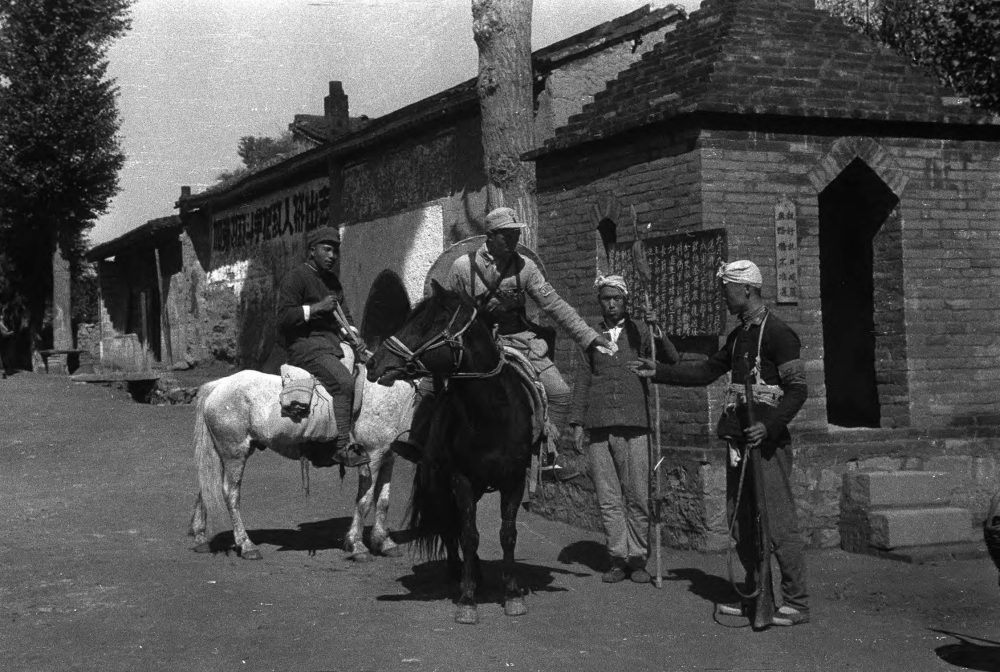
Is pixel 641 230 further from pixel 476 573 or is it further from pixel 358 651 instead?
pixel 358 651

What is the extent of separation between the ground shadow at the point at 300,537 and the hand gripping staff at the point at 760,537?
156 inches

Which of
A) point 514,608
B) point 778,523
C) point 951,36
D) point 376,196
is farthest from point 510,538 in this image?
point 951,36

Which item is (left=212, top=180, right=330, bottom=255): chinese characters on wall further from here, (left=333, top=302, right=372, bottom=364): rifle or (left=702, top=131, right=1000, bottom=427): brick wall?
(left=702, top=131, right=1000, bottom=427): brick wall

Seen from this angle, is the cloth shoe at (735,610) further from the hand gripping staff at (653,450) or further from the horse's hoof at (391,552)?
the horse's hoof at (391,552)

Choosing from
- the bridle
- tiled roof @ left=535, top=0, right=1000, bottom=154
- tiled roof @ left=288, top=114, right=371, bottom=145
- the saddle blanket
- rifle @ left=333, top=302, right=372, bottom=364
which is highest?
tiled roof @ left=288, top=114, right=371, bottom=145

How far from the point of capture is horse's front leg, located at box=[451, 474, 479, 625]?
736cm

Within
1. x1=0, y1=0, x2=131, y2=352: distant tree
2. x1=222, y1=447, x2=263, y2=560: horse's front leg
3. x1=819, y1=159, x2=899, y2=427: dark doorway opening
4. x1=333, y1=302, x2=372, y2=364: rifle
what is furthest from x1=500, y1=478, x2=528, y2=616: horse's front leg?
x1=0, y1=0, x2=131, y2=352: distant tree

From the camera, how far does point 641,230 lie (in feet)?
34.2

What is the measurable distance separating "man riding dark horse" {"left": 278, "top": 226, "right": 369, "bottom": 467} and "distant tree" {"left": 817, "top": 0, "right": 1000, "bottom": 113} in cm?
987

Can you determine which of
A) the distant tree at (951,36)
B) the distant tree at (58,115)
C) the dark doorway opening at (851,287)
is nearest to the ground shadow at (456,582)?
the dark doorway opening at (851,287)

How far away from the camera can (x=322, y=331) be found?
9797mm

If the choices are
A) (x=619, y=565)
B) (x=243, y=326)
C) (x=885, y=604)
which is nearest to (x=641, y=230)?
(x=619, y=565)

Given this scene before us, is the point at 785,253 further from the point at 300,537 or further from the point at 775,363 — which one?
the point at 300,537

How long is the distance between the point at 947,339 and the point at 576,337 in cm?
416
